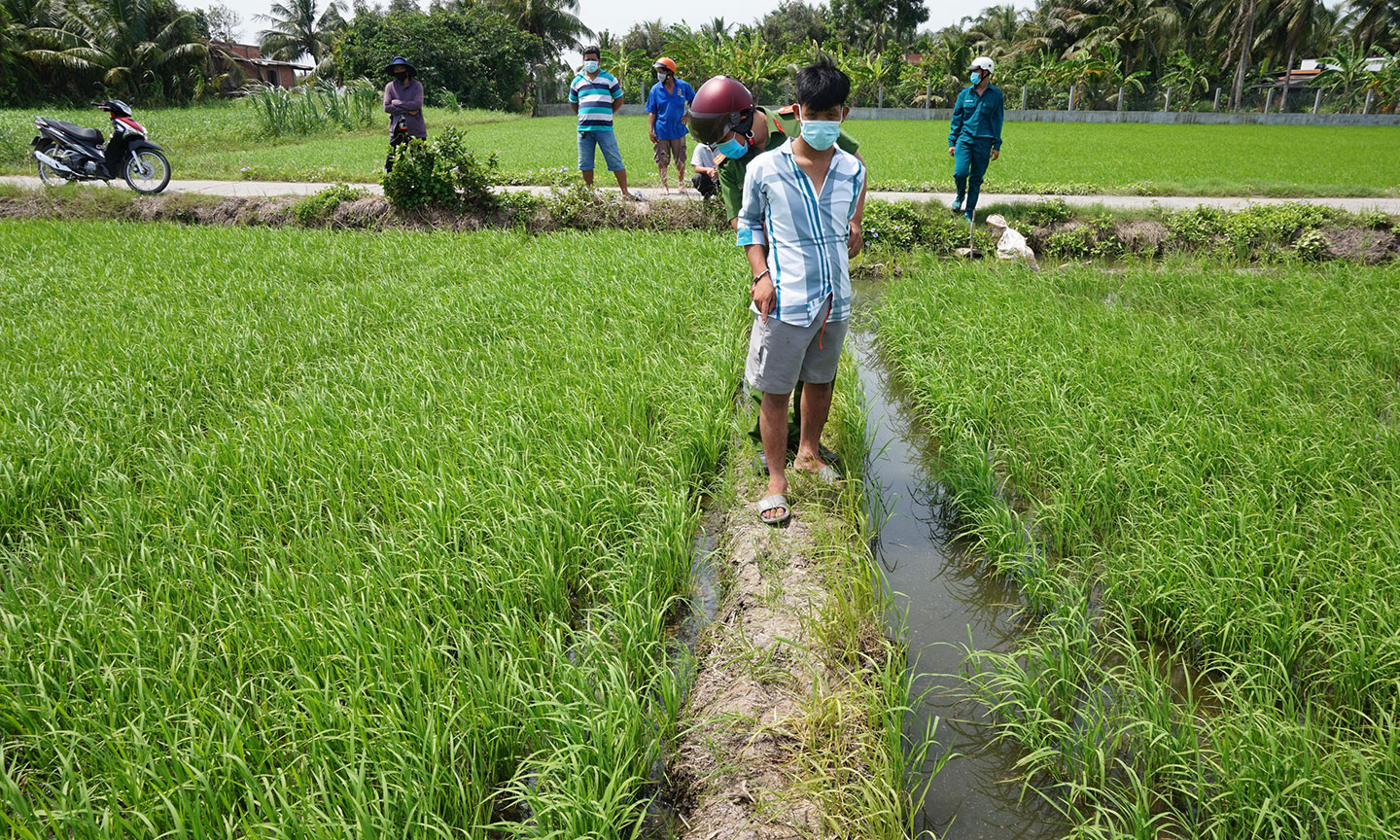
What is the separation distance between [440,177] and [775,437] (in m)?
6.88

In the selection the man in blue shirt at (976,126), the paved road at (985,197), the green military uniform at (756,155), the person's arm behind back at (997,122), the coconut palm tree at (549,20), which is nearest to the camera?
the green military uniform at (756,155)

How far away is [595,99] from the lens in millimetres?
8297

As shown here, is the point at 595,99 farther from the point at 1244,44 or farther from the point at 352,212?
the point at 1244,44

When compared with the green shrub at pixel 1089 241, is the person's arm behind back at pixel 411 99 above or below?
above

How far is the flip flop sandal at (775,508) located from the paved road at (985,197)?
6.20m

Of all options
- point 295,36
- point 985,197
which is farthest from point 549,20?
point 985,197

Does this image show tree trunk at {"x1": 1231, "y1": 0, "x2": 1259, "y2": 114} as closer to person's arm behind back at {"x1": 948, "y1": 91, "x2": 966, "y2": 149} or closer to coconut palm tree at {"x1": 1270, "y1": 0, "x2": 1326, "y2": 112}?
coconut palm tree at {"x1": 1270, "y1": 0, "x2": 1326, "y2": 112}

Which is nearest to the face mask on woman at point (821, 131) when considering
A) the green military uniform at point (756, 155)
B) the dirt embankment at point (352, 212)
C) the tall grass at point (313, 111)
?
the green military uniform at point (756, 155)

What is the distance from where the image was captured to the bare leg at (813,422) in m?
3.13

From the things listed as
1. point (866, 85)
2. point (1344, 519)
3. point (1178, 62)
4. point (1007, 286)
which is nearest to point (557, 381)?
point (1344, 519)

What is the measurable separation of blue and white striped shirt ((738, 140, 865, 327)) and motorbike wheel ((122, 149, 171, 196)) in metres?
10.1

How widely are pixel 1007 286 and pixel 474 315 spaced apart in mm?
3739

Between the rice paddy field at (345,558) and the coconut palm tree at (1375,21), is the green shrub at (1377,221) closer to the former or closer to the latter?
the rice paddy field at (345,558)

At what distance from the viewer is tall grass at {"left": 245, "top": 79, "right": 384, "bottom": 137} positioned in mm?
17125
